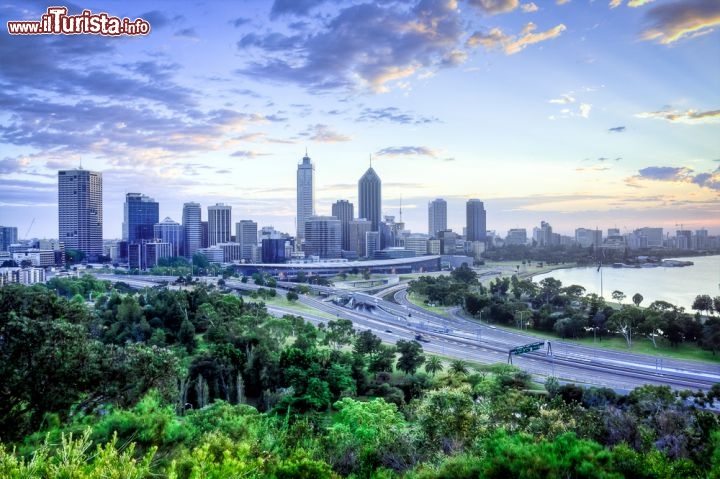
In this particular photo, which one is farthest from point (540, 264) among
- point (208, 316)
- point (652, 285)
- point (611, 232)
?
point (208, 316)

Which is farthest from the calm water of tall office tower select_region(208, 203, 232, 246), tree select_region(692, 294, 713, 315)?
A: tall office tower select_region(208, 203, 232, 246)

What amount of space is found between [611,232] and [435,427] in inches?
4165

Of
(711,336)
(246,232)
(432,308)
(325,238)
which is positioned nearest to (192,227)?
(246,232)

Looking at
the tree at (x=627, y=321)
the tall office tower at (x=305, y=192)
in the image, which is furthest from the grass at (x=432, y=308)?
the tall office tower at (x=305, y=192)

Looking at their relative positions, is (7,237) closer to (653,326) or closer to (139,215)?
(139,215)

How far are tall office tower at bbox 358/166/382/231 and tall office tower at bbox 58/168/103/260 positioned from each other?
48357mm

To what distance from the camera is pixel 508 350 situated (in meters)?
21.9

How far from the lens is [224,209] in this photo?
9006cm

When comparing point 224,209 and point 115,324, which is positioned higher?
point 224,209

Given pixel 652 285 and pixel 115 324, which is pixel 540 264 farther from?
pixel 115 324

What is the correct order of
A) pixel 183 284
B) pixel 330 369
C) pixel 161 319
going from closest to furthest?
pixel 330 369
pixel 161 319
pixel 183 284

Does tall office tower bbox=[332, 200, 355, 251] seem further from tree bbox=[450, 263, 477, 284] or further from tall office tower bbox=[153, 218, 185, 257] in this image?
tree bbox=[450, 263, 477, 284]

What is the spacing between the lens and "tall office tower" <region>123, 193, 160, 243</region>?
81.2 m

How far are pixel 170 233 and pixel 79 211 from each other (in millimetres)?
12606
